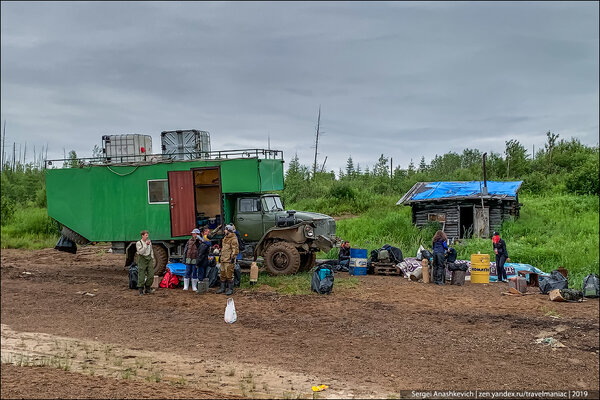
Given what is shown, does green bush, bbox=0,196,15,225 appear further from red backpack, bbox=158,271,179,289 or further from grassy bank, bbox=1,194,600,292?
red backpack, bbox=158,271,179,289

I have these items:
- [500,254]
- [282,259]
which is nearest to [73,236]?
[282,259]

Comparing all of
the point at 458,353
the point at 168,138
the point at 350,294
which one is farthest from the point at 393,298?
the point at 168,138

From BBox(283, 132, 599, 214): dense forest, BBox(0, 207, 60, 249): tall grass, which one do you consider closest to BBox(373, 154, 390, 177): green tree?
BBox(283, 132, 599, 214): dense forest

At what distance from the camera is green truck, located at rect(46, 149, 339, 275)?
1398cm

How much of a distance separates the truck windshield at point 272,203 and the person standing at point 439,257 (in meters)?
4.38

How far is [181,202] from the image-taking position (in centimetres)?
1423

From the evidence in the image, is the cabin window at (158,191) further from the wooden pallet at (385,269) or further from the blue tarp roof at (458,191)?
A: the blue tarp roof at (458,191)

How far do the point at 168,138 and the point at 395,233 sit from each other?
11.4 meters

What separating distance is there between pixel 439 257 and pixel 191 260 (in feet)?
20.7

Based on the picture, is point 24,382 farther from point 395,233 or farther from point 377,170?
point 377,170

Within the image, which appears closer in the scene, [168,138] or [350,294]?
[350,294]

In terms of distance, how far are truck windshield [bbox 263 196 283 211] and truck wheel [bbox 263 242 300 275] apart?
1.18 meters

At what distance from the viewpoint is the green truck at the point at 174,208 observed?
45.9 feet

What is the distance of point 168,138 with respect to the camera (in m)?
15.4
